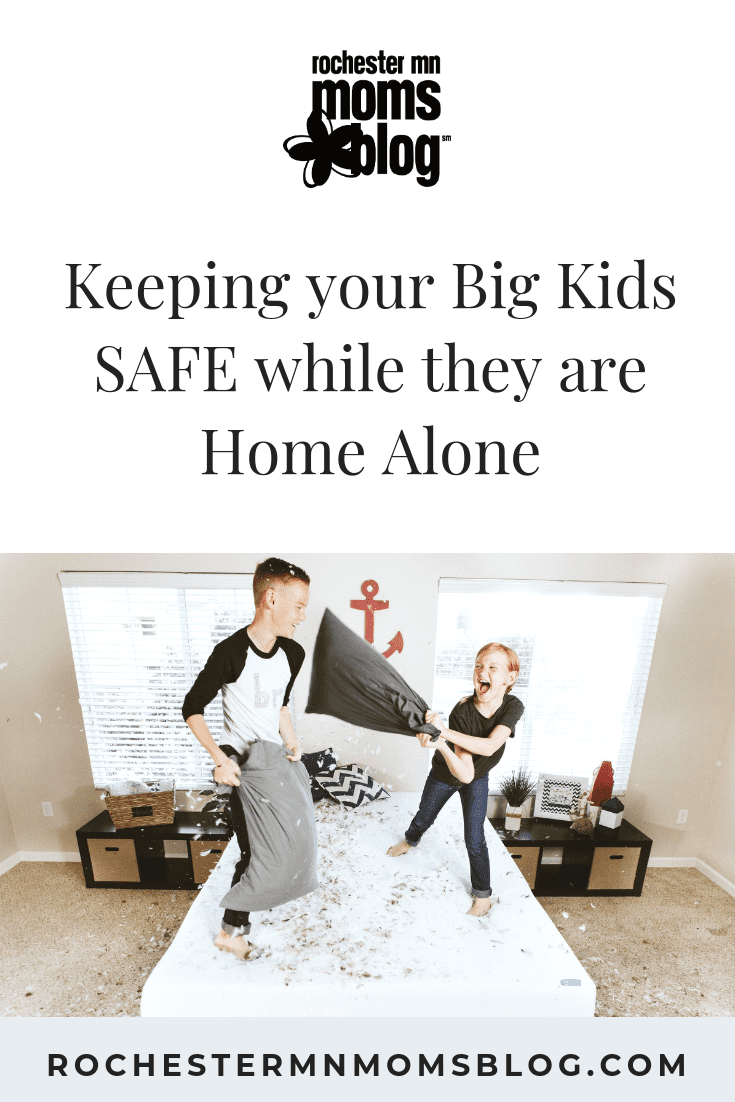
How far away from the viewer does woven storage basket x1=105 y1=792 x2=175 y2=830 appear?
1.86 meters

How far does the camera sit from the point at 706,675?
1.92 meters

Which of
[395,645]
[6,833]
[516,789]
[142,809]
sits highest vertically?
[395,645]

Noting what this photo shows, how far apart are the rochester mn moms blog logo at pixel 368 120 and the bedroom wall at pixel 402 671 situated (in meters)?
0.86

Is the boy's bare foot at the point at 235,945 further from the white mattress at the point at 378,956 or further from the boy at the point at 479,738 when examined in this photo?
the boy at the point at 479,738

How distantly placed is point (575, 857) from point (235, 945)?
138 cm

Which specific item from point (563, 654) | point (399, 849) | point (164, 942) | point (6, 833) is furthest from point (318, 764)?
point (6, 833)

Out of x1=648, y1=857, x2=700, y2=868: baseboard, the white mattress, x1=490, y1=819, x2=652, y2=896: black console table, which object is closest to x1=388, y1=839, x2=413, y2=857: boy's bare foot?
the white mattress

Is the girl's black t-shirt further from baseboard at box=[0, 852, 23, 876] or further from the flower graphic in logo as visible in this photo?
baseboard at box=[0, 852, 23, 876]

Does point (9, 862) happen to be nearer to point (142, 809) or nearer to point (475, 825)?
point (142, 809)

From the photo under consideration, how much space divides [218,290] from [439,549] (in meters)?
0.80

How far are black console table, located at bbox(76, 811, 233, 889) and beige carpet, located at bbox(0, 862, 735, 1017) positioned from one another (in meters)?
0.08

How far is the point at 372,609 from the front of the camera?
1.54 m

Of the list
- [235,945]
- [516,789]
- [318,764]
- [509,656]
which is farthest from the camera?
[516,789]

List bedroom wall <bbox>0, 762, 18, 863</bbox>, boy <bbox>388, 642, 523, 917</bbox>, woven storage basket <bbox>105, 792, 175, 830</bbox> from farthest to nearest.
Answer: bedroom wall <bbox>0, 762, 18, 863</bbox>
woven storage basket <bbox>105, 792, 175, 830</bbox>
boy <bbox>388, 642, 523, 917</bbox>
